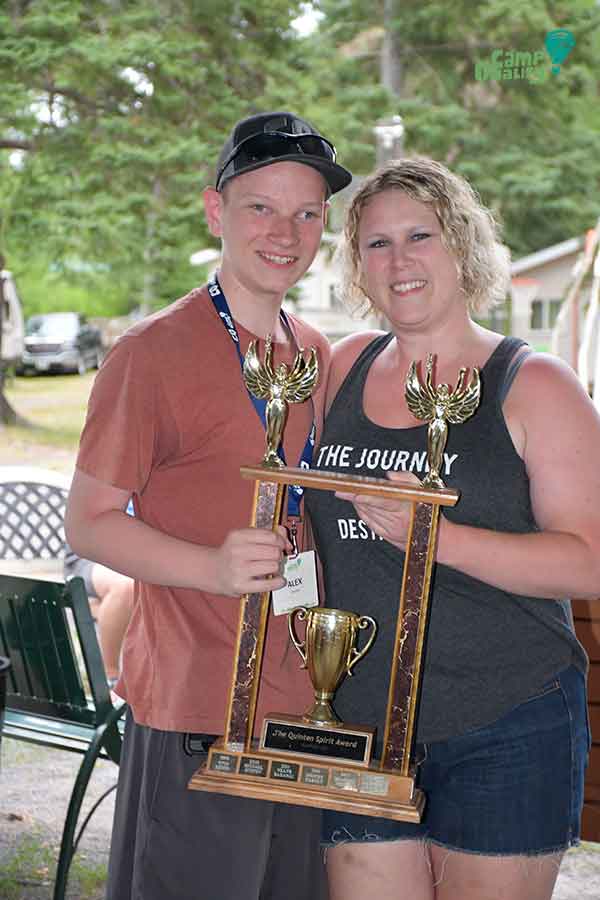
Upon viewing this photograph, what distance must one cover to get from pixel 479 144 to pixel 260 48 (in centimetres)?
186

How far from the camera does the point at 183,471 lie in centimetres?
156

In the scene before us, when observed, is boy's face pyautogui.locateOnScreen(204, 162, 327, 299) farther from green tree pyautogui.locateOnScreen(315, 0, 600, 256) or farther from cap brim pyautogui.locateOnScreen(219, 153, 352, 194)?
green tree pyautogui.locateOnScreen(315, 0, 600, 256)

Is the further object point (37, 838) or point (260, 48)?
point (260, 48)

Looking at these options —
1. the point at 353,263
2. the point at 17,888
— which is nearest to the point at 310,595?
the point at 353,263

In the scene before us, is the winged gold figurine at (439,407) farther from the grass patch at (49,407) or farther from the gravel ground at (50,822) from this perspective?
the grass patch at (49,407)

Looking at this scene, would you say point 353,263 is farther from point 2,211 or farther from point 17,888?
point 2,211

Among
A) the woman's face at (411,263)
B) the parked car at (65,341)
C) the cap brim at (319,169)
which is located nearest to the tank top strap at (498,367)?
the woman's face at (411,263)

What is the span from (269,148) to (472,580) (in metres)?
0.66

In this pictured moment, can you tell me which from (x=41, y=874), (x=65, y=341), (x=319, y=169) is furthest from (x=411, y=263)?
(x=65, y=341)

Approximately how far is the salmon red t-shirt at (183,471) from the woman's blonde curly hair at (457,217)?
32 centimetres

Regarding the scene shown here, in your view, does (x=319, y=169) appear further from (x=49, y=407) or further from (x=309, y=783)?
(x=49, y=407)

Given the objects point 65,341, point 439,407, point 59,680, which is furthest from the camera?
point 65,341

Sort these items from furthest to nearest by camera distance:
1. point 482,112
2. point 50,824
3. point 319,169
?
point 482,112 → point 50,824 → point 319,169

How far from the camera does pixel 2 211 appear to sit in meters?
→ 8.76
